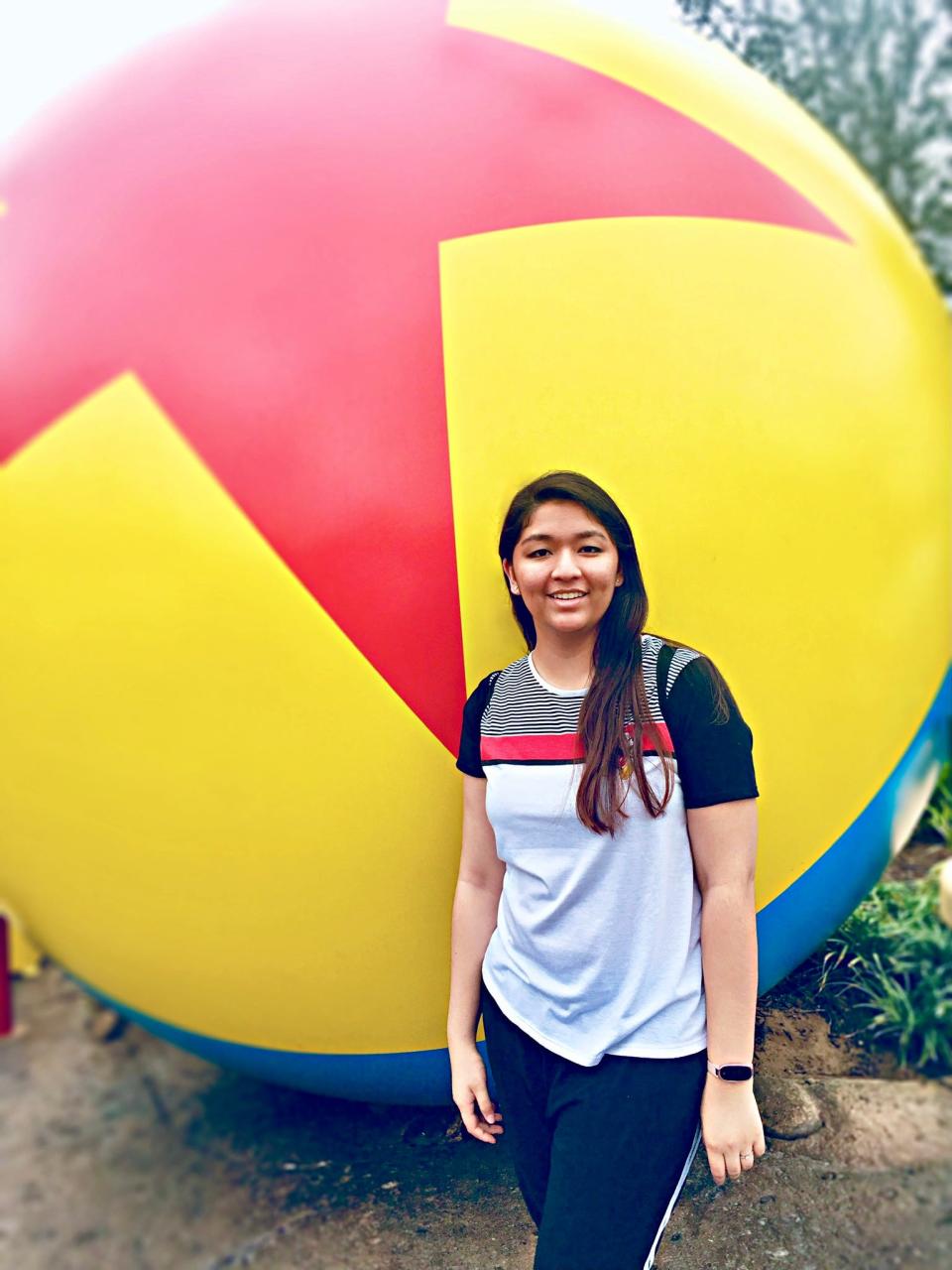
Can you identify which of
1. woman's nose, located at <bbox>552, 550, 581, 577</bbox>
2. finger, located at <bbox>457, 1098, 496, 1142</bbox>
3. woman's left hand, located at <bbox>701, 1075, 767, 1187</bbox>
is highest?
woman's nose, located at <bbox>552, 550, 581, 577</bbox>

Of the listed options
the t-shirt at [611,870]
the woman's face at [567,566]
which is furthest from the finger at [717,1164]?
the woman's face at [567,566]

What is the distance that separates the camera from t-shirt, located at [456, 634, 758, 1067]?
117cm

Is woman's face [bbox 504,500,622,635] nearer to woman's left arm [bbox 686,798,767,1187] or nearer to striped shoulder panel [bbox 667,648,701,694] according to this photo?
striped shoulder panel [bbox 667,648,701,694]

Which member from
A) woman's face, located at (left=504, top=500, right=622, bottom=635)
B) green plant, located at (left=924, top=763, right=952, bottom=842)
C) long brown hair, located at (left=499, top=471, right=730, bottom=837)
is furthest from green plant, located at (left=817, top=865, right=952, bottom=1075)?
woman's face, located at (left=504, top=500, right=622, bottom=635)

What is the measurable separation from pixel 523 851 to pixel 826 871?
0.58 m

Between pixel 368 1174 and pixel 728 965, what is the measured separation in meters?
0.85

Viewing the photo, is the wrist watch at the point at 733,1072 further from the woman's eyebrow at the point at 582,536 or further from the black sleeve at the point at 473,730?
the woman's eyebrow at the point at 582,536

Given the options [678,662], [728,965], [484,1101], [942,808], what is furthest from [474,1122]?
[942,808]

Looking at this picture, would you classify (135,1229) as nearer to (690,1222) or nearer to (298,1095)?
(298,1095)

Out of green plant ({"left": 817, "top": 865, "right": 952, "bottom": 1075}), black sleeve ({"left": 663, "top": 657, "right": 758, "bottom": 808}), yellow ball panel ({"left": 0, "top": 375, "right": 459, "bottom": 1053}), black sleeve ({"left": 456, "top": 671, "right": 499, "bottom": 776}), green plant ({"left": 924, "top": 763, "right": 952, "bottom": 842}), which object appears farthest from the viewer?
green plant ({"left": 924, "top": 763, "right": 952, "bottom": 842})

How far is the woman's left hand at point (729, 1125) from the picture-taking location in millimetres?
1202

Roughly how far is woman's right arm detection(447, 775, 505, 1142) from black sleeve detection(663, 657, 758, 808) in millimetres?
298

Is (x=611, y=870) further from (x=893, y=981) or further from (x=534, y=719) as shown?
(x=893, y=981)

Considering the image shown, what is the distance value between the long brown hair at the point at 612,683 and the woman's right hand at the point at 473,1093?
1.42 feet
